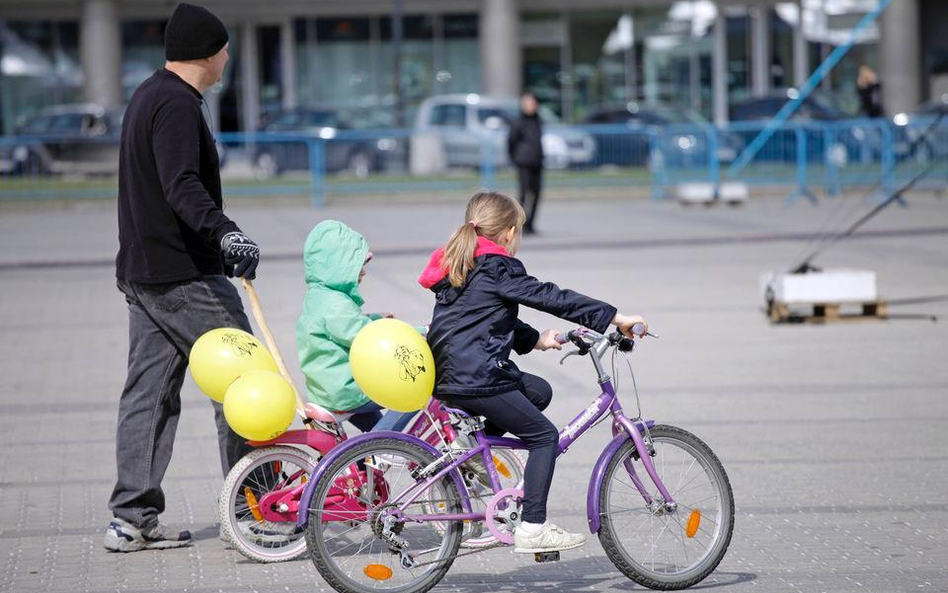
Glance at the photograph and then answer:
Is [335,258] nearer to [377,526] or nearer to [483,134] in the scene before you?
[377,526]

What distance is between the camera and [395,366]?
4.84m

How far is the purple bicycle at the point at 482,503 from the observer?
190 inches

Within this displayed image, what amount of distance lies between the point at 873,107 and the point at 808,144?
1.69 metres

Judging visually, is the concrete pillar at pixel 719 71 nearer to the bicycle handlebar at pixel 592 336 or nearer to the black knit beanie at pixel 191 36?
the black knit beanie at pixel 191 36

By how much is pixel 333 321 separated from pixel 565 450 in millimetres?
1036

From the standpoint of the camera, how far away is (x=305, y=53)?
4181cm

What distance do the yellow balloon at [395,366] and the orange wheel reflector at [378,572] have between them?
514mm

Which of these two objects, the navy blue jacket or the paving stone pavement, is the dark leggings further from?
the paving stone pavement

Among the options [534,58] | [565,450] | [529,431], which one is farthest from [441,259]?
[534,58]

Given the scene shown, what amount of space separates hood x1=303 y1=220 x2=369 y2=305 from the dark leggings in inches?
33.0

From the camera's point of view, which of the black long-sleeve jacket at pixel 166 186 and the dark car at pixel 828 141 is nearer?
the black long-sleeve jacket at pixel 166 186

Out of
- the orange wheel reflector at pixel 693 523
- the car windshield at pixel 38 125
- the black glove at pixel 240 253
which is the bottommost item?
the orange wheel reflector at pixel 693 523

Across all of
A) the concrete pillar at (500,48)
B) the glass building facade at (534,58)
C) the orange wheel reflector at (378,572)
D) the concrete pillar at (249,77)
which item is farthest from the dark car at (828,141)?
the concrete pillar at (249,77)

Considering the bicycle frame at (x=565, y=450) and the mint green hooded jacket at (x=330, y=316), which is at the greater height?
the mint green hooded jacket at (x=330, y=316)
